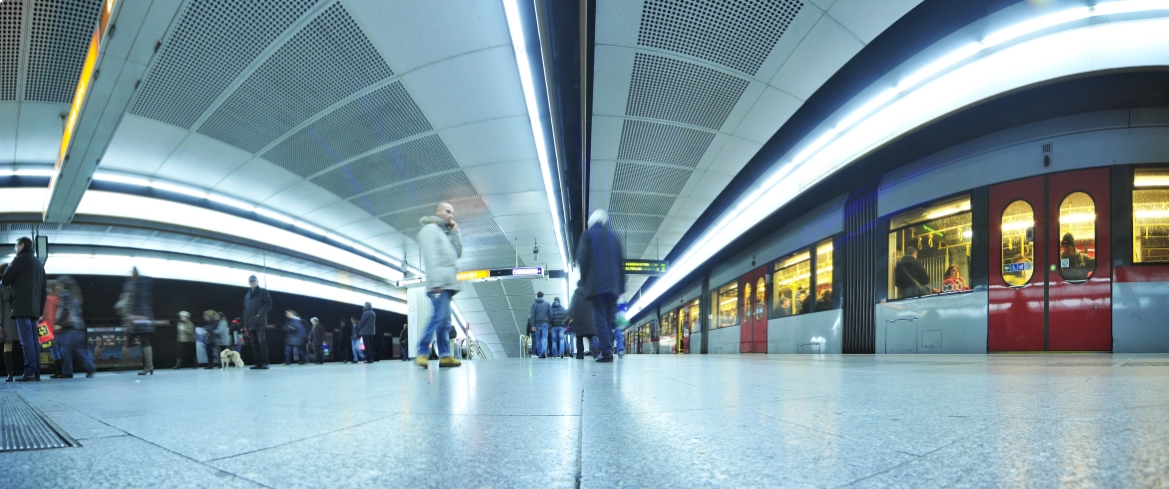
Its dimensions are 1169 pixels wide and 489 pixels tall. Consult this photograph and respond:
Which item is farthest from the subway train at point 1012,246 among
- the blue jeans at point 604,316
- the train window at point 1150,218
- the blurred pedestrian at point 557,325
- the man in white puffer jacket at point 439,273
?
the man in white puffer jacket at point 439,273

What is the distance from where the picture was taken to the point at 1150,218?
633 centimetres

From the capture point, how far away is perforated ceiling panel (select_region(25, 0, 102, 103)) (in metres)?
5.36

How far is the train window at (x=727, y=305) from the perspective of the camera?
1463 cm

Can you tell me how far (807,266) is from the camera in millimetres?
10797

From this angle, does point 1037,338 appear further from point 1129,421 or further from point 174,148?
point 174,148

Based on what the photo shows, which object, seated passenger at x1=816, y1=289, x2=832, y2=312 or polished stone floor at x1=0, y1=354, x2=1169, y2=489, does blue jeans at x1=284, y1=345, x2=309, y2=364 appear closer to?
seated passenger at x1=816, y1=289, x2=832, y2=312

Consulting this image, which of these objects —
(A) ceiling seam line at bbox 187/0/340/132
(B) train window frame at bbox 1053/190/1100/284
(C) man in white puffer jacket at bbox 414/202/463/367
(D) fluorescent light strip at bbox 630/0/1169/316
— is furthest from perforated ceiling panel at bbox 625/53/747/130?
(B) train window frame at bbox 1053/190/1100/284

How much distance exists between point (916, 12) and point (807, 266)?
5663 millimetres

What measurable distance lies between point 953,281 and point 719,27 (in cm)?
506

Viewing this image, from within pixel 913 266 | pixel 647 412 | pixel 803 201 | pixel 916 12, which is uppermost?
pixel 916 12

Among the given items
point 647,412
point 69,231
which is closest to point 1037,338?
point 647,412

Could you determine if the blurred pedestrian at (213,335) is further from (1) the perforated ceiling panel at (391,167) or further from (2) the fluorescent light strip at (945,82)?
(2) the fluorescent light strip at (945,82)

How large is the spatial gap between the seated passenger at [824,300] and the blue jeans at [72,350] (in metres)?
10.8

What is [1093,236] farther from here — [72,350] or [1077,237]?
[72,350]
